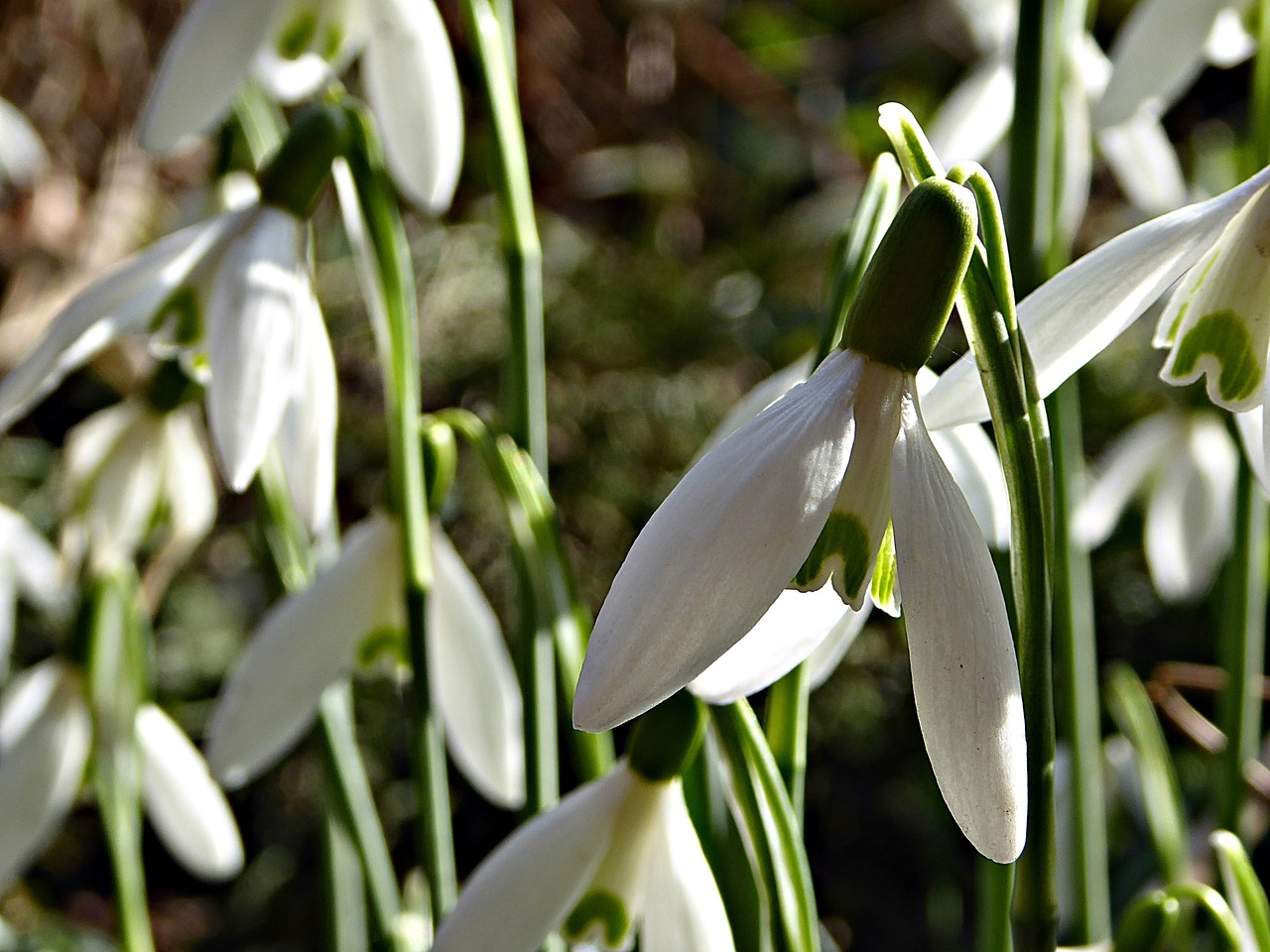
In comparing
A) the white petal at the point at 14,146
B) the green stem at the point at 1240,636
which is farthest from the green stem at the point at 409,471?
the white petal at the point at 14,146

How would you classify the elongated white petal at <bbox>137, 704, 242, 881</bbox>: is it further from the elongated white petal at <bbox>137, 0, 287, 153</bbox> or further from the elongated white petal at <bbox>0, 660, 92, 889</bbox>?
the elongated white petal at <bbox>137, 0, 287, 153</bbox>

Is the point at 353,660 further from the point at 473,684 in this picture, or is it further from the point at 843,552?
the point at 843,552

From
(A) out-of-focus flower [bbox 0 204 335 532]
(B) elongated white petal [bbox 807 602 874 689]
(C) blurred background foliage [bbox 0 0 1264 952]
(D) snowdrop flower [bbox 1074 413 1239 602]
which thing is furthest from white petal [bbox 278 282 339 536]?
(C) blurred background foliage [bbox 0 0 1264 952]

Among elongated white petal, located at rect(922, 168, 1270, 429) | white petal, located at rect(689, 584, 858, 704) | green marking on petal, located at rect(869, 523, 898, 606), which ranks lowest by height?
white petal, located at rect(689, 584, 858, 704)

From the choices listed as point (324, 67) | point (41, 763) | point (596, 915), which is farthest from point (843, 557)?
point (41, 763)

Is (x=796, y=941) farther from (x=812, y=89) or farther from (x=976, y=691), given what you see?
(x=812, y=89)

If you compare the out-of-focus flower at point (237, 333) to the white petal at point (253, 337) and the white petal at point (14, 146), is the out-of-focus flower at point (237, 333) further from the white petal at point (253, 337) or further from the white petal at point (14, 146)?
the white petal at point (14, 146)

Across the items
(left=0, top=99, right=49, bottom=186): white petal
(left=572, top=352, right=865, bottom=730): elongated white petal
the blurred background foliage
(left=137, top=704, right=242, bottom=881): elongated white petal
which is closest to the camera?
(left=572, top=352, right=865, bottom=730): elongated white petal
